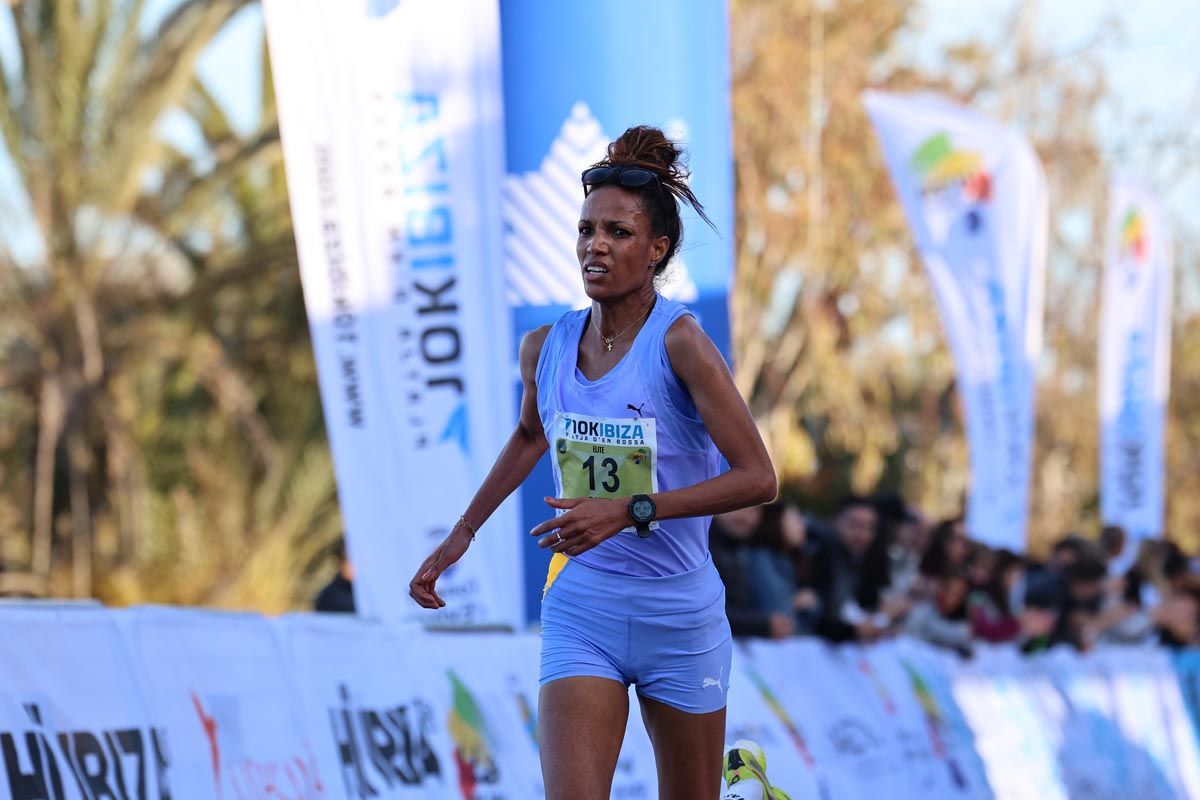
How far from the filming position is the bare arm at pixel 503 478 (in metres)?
4.91

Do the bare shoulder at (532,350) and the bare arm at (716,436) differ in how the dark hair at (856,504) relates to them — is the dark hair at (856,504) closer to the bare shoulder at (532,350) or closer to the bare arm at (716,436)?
the bare shoulder at (532,350)

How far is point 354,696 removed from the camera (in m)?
6.57

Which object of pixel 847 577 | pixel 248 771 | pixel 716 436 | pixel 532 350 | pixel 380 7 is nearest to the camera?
pixel 716 436

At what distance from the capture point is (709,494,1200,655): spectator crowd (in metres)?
9.67

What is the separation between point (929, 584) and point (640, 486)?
24.2 ft

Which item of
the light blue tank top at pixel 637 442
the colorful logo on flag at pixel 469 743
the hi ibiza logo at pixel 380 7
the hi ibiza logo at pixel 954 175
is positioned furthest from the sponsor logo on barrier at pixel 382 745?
the hi ibiza logo at pixel 954 175

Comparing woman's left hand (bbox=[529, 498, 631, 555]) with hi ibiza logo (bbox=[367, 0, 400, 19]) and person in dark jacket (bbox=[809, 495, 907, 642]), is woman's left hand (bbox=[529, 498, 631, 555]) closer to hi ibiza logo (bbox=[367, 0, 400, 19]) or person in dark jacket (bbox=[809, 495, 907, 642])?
hi ibiza logo (bbox=[367, 0, 400, 19])

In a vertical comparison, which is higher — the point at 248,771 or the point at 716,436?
the point at 716,436

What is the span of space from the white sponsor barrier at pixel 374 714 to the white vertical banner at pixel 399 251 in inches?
40.5

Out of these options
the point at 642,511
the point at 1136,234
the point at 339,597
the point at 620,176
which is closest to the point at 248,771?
the point at 642,511

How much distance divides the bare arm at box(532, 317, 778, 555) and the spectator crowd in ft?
15.0

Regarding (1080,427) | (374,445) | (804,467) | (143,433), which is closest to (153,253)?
(143,433)

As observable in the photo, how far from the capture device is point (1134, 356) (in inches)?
690

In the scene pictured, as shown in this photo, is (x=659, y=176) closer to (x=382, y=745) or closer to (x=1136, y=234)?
(x=382, y=745)
